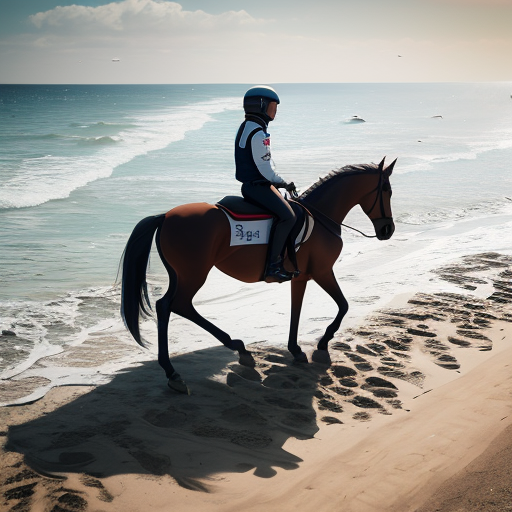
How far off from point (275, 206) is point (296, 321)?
4.32ft

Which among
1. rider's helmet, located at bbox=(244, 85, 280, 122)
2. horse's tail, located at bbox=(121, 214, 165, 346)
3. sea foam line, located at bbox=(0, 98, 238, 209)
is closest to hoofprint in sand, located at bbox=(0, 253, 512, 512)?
horse's tail, located at bbox=(121, 214, 165, 346)

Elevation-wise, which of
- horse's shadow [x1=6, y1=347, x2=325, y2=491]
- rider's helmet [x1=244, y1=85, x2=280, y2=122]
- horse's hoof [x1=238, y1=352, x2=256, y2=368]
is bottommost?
horse's shadow [x1=6, y1=347, x2=325, y2=491]

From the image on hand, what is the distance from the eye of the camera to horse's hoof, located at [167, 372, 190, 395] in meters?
5.36

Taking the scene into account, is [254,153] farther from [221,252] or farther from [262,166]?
[221,252]

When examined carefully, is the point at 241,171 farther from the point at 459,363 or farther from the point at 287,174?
the point at 287,174

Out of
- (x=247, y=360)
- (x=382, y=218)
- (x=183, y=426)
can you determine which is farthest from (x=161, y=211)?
(x=183, y=426)

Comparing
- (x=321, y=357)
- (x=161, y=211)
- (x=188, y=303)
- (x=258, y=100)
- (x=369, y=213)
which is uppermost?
(x=258, y=100)

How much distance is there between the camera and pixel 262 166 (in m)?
5.60

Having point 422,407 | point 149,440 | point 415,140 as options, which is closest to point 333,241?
point 422,407

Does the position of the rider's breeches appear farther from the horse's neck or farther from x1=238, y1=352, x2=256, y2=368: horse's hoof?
x1=238, y1=352, x2=256, y2=368: horse's hoof

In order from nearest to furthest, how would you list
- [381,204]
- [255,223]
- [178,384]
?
1. [178,384]
2. [255,223]
3. [381,204]

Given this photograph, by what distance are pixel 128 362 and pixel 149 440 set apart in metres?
→ 1.79

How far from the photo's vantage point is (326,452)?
4426mm

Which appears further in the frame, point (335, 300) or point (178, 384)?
point (335, 300)
